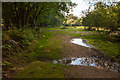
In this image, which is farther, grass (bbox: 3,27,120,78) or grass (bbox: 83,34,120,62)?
grass (bbox: 83,34,120,62)

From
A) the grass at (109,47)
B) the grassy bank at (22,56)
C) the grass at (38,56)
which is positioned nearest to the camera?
the grass at (38,56)

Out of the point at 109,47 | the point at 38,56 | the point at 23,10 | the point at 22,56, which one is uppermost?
the point at 23,10

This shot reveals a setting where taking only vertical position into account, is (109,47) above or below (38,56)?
above

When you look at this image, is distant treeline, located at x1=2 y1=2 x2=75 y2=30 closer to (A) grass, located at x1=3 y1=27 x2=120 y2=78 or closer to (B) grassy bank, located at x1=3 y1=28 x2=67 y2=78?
(A) grass, located at x1=3 y1=27 x2=120 y2=78

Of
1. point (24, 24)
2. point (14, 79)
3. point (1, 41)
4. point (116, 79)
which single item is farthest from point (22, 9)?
point (116, 79)

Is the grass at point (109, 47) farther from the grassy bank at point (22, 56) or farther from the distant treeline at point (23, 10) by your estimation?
the distant treeline at point (23, 10)

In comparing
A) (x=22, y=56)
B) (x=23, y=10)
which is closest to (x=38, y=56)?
(x=22, y=56)

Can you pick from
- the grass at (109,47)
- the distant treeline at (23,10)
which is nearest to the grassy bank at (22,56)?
the grass at (109,47)

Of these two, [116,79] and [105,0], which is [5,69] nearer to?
[116,79]

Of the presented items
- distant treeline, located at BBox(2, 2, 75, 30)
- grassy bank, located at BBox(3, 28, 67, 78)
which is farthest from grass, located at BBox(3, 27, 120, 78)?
distant treeline, located at BBox(2, 2, 75, 30)

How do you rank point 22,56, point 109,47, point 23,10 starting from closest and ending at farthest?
point 22,56 < point 109,47 < point 23,10

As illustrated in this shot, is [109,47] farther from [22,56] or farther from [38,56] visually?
[22,56]

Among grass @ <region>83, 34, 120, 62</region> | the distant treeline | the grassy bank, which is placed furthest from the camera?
the distant treeline

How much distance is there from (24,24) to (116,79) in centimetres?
1832
